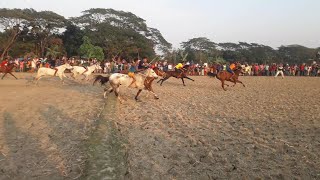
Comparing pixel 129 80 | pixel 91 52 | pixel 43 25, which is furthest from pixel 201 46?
pixel 129 80

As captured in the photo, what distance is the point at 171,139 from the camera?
7527mm

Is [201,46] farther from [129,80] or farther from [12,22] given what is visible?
[129,80]

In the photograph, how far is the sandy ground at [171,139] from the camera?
5.73 m

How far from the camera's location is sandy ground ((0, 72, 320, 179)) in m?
5.73

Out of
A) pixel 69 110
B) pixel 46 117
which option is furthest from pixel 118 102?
pixel 46 117

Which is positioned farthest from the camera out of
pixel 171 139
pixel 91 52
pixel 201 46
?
pixel 201 46

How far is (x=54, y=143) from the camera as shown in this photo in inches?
290

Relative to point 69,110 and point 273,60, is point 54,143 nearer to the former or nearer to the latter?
point 69,110

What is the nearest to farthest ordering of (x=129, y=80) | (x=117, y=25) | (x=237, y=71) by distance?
(x=129, y=80) → (x=237, y=71) → (x=117, y=25)

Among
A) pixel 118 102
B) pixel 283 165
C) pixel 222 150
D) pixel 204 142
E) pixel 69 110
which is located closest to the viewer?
pixel 283 165

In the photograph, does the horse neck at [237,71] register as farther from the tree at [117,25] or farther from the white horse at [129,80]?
the tree at [117,25]

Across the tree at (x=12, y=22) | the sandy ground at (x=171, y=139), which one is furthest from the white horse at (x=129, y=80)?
the tree at (x=12, y=22)

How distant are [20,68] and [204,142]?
103 ft

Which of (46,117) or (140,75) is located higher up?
(140,75)
